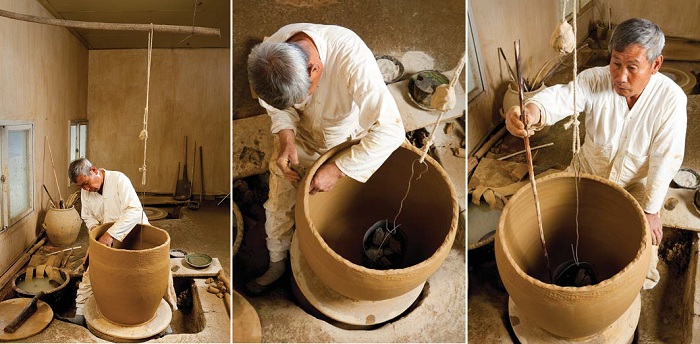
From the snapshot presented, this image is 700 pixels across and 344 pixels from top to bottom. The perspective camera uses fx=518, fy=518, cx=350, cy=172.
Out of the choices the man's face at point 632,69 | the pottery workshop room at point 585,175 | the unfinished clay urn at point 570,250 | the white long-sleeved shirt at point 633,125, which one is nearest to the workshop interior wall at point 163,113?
the pottery workshop room at point 585,175

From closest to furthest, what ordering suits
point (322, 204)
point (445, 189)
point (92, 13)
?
point (445, 189)
point (322, 204)
point (92, 13)

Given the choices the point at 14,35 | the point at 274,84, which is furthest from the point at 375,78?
the point at 14,35

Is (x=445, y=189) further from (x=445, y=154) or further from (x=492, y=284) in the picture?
(x=492, y=284)

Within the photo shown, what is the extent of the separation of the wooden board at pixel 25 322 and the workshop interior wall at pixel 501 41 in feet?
6.52

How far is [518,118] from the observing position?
1688 mm

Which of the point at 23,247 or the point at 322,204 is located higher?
the point at 322,204

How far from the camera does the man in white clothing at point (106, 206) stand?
2334 millimetres

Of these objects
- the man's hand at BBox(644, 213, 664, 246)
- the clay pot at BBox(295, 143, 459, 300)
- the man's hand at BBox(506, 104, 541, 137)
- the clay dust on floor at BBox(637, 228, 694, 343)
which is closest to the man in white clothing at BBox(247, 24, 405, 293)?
the clay pot at BBox(295, 143, 459, 300)

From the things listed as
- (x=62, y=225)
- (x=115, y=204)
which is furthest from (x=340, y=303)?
(x=62, y=225)

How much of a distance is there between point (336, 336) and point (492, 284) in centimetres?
67

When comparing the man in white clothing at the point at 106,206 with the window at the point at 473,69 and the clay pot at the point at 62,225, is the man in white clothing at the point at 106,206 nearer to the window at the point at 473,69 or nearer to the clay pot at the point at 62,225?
the clay pot at the point at 62,225

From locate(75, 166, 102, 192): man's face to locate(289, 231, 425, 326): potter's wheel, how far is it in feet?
3.25

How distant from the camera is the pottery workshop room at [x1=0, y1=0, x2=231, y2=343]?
227cm

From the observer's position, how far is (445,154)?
219 centimetres
